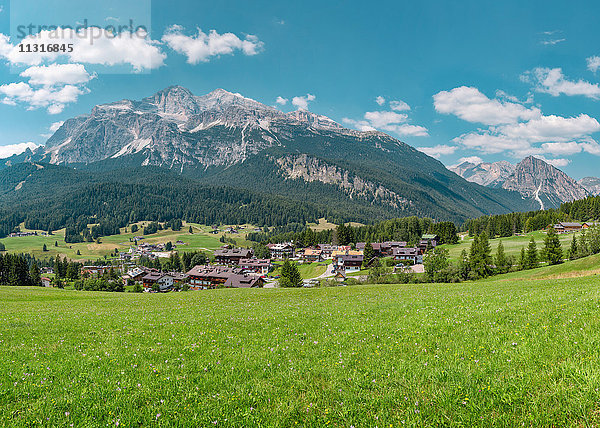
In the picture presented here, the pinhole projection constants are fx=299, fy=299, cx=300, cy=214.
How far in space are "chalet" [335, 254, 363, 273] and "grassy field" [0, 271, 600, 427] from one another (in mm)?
129162

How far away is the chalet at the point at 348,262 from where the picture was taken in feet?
464

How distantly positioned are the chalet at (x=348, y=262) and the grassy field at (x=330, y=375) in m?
129

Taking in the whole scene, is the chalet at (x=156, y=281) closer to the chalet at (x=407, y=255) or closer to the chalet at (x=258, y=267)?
the chalet at (x=258, y=267)

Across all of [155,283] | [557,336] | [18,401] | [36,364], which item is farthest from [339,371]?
[155,283]

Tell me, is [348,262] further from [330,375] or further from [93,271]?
[93,271]

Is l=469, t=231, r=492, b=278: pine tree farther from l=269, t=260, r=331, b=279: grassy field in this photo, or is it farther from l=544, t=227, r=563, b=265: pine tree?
l=269, t=260, r=331, b=279: grassy field

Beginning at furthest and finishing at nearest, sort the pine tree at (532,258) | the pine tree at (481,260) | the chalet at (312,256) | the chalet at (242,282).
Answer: the chalet at (312,256), the chalet at (242,282), the pine tree at (532,258), the pine tree at (481,260)

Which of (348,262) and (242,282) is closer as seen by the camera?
(242,282)

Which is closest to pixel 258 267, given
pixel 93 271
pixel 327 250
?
pixel 327 250

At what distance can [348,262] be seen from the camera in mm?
145250

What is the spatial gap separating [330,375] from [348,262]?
5505 inches

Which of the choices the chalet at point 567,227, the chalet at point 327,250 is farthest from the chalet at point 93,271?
the chalet at point 567,227

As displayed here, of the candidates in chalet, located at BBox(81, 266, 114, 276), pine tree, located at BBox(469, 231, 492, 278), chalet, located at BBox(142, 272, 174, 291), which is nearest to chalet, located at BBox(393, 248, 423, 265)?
pine tree, located at BBox(469, 231, 492, 278)

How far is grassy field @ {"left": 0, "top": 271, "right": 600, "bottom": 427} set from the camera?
6.27 metres
